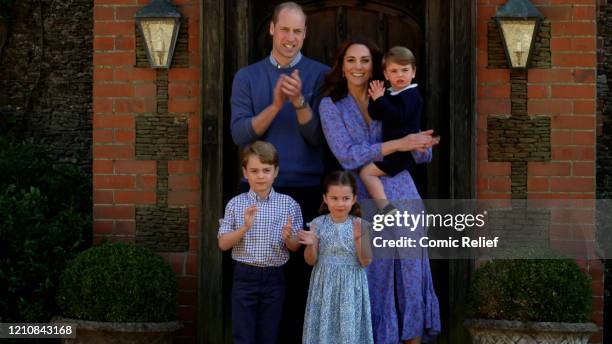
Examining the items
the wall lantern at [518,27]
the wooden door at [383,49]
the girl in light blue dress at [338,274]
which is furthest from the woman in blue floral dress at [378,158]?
the wall lantern at [518,27]

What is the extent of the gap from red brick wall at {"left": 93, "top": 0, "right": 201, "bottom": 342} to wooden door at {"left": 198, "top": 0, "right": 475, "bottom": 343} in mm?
103

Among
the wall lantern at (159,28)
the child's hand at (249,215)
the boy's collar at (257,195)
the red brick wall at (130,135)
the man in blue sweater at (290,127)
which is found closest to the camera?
the child's hand at (249,215)

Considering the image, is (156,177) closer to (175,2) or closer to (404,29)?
(175,2)

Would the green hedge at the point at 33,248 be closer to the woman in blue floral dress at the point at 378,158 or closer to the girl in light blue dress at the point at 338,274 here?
the girl in light blue dress at the point at 338,274

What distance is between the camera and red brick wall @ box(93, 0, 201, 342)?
20.4 feet

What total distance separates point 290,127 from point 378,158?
0.60m

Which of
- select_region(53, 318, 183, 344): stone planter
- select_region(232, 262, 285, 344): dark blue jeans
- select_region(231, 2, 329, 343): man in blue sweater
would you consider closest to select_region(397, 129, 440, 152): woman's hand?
select_region(231, 2, 329, 343): man in blue sweater

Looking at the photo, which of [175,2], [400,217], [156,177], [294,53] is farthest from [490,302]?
[175,2]

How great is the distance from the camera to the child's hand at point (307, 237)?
4914mm

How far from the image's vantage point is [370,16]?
20.9 ft

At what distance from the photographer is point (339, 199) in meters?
4.93

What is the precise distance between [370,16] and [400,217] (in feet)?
5.91

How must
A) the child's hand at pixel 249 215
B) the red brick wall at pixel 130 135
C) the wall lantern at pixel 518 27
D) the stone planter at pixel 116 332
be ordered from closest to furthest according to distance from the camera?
1. the child's hand at pixel 249 215
2. the stone planter at pixel 116 332
3. the wall lantern at pixel 518 27
4. the red brick wall at pixel 130 135

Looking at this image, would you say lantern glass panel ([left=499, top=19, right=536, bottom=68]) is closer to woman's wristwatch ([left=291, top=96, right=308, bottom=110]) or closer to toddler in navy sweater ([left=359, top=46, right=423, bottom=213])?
toddler in navy sweater ([left=359, top=46, right=423, bottom=213])
